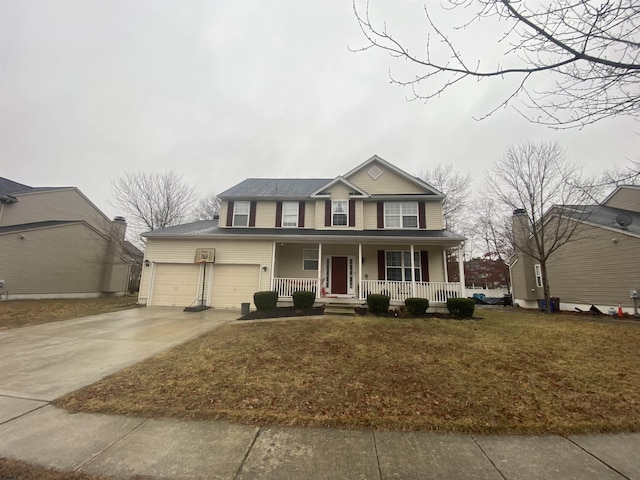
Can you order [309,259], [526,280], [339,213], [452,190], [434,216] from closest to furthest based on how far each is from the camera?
[434,216], [309,259], [339,213], [526,280], [452,190]

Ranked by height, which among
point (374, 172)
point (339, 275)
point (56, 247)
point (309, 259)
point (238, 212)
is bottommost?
point (339, 275)

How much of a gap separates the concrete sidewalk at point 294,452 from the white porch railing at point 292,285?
924 cm

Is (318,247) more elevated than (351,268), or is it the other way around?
(318,247)

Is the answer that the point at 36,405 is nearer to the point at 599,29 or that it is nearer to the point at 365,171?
the point at 599,29

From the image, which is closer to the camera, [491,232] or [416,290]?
[416,290]

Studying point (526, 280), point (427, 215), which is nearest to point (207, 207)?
point (427, 215)

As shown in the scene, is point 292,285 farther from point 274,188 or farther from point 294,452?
point 294,452

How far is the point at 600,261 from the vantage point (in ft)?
42.4

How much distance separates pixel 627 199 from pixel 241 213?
23210 millimetres

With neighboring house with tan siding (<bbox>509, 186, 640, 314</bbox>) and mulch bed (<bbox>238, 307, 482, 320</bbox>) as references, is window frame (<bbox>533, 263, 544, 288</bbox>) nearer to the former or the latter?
neighboring house with tan siding (<bbox>509, 186, 640, 314</bbox>)

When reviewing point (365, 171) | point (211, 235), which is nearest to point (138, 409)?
point (211, 235)

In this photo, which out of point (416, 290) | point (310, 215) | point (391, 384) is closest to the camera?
point (391, 384)

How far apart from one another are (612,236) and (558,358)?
1214 cm

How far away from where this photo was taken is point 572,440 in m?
2.63
